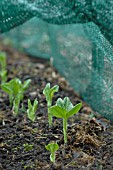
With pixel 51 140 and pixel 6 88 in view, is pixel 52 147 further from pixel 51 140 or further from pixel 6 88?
pixel 6 88

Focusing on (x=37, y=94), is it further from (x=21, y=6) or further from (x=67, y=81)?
(x=21, y=6)

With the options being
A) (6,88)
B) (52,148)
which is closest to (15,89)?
(6,88)

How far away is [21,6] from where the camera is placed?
258 centimetres

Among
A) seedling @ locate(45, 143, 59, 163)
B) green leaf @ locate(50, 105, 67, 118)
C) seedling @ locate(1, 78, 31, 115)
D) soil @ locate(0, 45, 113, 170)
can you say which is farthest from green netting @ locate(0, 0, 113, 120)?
seedling @ locate(45, 143, 59, 163)

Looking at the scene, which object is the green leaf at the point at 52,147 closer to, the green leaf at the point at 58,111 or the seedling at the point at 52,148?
the seedling at the point at 52,148

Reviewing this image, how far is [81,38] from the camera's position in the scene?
338 cm

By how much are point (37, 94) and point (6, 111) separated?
0.45m

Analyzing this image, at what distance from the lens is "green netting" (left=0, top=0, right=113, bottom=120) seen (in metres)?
2.35

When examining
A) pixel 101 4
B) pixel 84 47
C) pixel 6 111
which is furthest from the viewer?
pixel 84 47

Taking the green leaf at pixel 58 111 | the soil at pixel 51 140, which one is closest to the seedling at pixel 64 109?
the green leaf at pixel 58 111

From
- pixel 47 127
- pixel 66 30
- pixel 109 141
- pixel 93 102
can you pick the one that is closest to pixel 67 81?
pixel 66 30

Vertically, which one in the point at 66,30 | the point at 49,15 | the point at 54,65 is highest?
the point at 49,15

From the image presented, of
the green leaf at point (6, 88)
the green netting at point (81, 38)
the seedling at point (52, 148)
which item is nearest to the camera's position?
the seedling at point (52, 148)

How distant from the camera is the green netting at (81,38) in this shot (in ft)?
7.70
